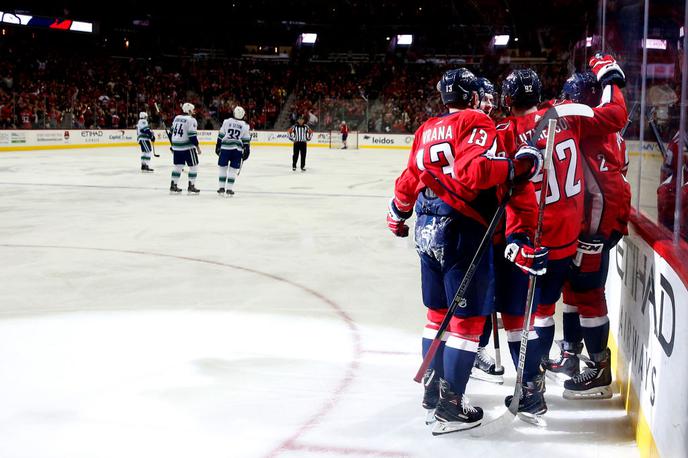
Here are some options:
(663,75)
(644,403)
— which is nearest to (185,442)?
(644,403)

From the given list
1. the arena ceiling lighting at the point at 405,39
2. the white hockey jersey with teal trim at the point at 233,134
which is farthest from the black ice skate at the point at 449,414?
the arena ceiling lighting at the point at 405,39

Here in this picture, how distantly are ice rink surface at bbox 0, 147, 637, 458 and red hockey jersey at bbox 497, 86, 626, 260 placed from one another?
766mm

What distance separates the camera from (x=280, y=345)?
13.5 ft

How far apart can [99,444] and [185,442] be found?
0.32m

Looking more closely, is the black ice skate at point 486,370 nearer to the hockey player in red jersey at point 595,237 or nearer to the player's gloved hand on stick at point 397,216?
the hockey player in red jersey at point 595,237

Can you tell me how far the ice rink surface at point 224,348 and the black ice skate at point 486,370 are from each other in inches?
3.1

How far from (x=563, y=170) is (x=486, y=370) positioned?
3.71 ft

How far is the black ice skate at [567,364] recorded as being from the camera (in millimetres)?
3506

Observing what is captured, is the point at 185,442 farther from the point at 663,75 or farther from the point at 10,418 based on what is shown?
the point at 663,75

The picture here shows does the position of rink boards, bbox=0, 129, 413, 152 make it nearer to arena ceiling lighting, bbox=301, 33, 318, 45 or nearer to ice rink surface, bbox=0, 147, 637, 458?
arena ceiling lighting, bbox=301, 33, 318, 45

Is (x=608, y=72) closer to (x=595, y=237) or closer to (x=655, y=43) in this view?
(x=655, y=43)

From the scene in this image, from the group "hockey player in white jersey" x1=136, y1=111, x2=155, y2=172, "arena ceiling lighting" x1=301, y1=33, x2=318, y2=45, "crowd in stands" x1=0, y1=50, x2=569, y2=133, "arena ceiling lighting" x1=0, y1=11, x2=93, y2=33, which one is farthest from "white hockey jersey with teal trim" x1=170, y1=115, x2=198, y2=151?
"arena ceiling lighting" x1=301, y1=33, x2=318, y2=45

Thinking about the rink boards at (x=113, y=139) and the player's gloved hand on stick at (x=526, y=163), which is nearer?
the player's gloved hand on stick at (x=526, y=163)

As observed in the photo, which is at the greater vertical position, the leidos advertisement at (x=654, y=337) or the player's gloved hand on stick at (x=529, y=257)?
the player's gloved hand on stick at (x=529, y=257)
